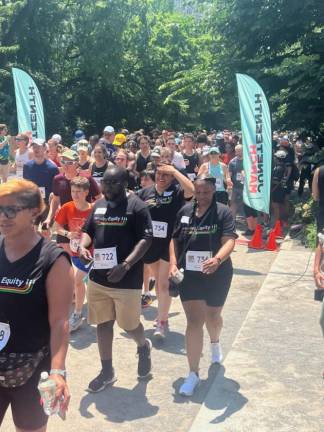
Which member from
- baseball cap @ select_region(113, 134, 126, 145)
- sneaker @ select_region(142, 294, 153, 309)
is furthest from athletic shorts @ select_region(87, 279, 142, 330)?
baseball cap @ select_region(113, 134, 126, 145)

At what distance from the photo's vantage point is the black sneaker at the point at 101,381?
4.66 m

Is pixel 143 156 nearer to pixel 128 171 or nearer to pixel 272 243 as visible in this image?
pixel 128 171

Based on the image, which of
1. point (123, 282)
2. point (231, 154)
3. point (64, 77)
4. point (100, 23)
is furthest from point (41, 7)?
point (123, 282)

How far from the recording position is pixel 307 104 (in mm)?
13859

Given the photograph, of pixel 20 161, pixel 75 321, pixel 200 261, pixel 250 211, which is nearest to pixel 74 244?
pixel 75 321

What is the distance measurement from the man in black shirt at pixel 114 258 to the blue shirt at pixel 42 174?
3532 mm

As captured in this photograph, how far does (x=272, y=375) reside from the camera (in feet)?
16.1

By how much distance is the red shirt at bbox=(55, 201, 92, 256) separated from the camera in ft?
20.0

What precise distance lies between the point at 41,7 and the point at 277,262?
26639 millimetres

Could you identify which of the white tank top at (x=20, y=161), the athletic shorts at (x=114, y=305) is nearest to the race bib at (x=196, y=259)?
the athletic shorts at (x=114, y=305)

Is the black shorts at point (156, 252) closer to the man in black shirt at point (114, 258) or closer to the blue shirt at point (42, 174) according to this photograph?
the man in black shirt at point (114, 258)

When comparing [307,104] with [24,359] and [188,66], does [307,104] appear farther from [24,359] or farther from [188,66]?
[188,66]

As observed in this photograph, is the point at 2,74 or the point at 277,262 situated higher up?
the point at 2,74

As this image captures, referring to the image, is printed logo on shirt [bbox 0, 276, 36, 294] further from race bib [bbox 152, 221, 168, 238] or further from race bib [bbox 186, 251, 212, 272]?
race bib [bbox 152, 221, 168, 238]
